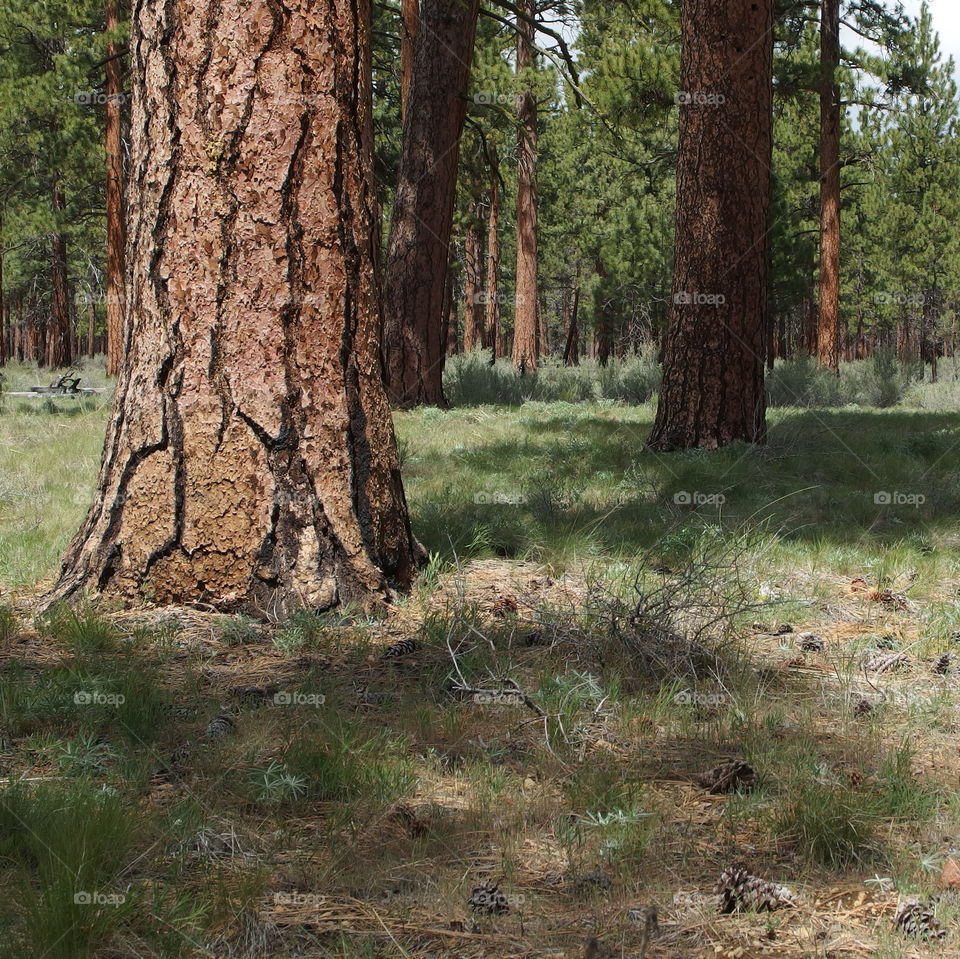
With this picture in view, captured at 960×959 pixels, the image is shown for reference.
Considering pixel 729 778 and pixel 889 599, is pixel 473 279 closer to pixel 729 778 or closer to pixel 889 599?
pixel 889 599

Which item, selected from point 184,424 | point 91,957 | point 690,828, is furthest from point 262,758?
point 184,424

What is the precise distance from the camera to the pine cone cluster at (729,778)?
2248 mm

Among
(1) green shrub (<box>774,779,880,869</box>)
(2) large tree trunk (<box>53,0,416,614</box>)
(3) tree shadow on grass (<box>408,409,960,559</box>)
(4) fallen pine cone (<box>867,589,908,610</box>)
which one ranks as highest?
(2) large tree trunk (<box>53,0,416,614</box>)

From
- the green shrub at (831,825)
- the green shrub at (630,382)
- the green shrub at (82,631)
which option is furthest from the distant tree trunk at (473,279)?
the green shrub at (831,825)

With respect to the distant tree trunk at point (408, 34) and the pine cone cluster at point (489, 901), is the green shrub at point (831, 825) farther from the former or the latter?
the distant tree trunk at point (408, 34)

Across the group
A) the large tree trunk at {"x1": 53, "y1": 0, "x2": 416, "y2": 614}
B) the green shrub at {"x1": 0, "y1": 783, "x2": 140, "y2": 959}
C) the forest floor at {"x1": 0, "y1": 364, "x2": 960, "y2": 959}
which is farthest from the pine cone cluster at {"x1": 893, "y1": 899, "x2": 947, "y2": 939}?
the large tree trunk at {"x1": 53, "y1": 0, "x2": 416, "y2": 614}

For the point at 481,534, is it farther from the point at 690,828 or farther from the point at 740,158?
the point at 740,158

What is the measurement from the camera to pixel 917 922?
1.70 metres

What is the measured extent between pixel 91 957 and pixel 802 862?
53.4 inches

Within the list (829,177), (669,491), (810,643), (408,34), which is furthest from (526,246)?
(810,643)

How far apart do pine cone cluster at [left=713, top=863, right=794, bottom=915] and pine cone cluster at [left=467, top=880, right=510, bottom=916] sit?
16.1 inches

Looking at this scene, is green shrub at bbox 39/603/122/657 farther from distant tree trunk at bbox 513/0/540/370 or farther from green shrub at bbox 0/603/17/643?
distant tree trunk at bbox 513/0/540/370

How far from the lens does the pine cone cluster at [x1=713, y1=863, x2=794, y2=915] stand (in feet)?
5.79

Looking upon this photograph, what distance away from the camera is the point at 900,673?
3111mm
